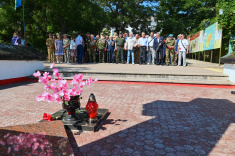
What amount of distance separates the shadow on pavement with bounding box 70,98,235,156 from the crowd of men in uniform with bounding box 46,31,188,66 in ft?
28.0

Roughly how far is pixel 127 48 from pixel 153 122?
34.2 ft

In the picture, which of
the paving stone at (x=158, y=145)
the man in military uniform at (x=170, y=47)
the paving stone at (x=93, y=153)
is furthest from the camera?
the man in military uniform at (x=170, y=47)

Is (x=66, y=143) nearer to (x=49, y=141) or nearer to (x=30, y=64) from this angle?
(x=49, y=141)

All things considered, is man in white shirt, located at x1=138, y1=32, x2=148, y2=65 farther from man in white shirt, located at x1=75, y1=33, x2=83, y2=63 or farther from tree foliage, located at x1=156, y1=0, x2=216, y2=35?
tree foliage, located at x1=156, y1=0, x2=216, y2=35

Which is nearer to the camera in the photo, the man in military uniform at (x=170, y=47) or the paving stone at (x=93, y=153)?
the paving stone at (x=93, y=153)

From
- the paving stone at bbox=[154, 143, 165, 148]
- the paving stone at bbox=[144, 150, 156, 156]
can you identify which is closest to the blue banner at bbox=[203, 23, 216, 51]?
the paving stone at bbox=[154, 143, 165, 148]

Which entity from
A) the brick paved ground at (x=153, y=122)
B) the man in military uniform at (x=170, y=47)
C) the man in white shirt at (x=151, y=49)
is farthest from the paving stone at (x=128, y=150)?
the man in white shirt at (x=151, y=49)

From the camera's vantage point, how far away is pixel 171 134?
11.0 ft

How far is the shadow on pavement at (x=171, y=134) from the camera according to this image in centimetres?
280

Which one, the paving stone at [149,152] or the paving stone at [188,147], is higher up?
the paving stone at [188,147]

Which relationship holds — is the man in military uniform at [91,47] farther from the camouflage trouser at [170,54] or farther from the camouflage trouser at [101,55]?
the camouflage trouser at [170,54]

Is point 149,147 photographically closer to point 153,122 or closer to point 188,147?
point 188,147

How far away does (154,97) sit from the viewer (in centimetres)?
615

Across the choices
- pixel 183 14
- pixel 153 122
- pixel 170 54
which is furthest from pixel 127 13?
pixel 153 122
